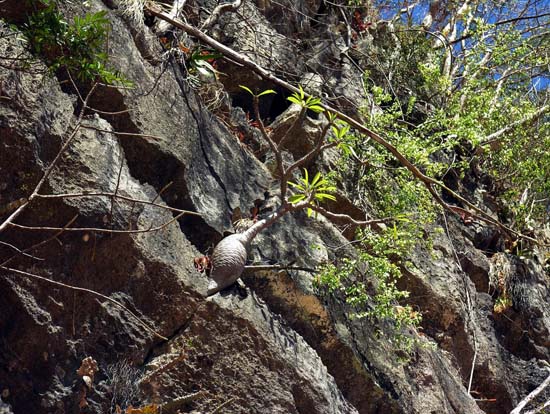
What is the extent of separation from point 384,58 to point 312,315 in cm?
532

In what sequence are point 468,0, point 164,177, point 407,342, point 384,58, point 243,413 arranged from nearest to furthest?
point 243,413
point 164,177
point 407,342
point 384,58
point 468,0

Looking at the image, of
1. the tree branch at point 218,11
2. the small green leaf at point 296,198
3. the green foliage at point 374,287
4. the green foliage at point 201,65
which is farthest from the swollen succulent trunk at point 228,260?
the tree branch at point 218,11

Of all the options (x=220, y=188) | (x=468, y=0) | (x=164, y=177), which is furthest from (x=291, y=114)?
(x=468, y=0)

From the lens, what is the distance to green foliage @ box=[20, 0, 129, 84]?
4531mm

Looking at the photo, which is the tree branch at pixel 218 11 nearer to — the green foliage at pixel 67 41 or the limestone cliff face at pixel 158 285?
the limestone cliff face at pixel 158 285

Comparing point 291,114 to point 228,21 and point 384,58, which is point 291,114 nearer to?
point 228,21

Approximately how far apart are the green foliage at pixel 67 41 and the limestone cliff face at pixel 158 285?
16 cm

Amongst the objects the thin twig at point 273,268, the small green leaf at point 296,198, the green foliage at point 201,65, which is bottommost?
the thin twig at point 273,268

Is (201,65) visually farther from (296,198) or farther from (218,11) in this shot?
(296,198)

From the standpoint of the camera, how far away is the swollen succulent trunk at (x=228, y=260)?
4996 millimetres

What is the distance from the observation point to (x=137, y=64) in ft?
18.4

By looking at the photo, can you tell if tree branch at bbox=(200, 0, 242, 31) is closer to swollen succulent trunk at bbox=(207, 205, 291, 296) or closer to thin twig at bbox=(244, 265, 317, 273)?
swollen succulent trunk at bbox=(207, 205, 291, 296)

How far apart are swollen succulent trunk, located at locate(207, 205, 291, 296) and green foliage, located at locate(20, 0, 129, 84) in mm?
1442

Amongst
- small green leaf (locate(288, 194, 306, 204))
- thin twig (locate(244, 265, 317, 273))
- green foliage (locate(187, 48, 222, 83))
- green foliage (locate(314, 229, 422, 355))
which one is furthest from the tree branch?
thin twig (locate(244, 265, 317, 273))
